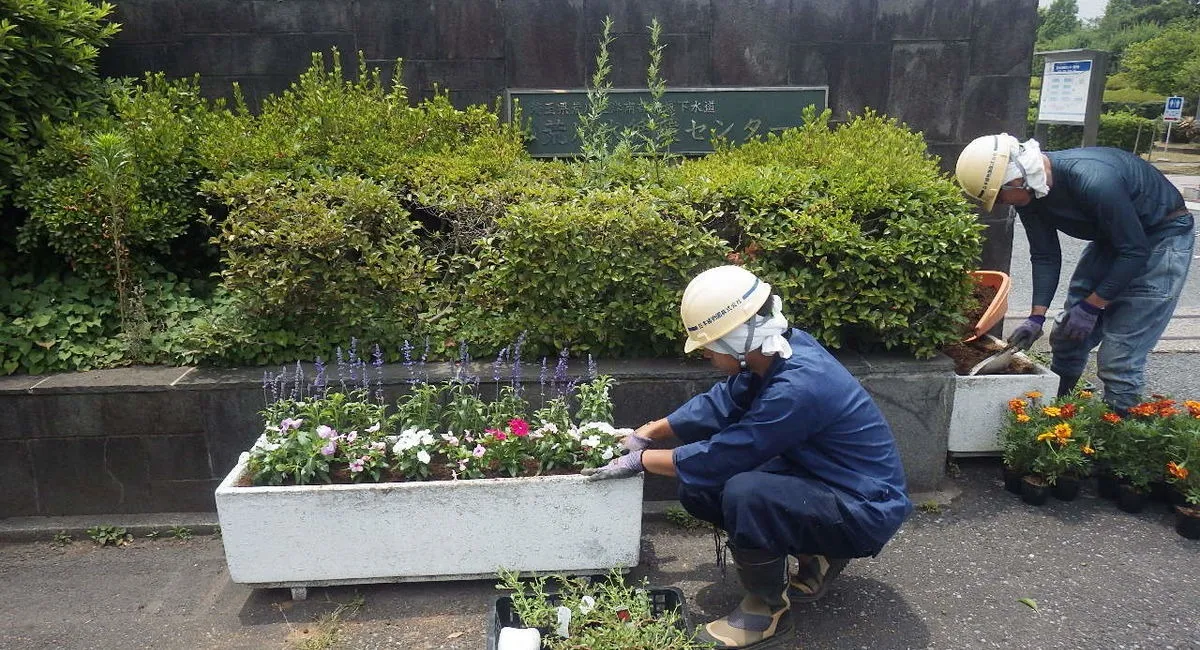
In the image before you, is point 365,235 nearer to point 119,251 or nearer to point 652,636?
point 119,251

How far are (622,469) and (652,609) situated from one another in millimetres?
529

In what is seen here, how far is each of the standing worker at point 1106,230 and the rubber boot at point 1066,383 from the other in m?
0.28

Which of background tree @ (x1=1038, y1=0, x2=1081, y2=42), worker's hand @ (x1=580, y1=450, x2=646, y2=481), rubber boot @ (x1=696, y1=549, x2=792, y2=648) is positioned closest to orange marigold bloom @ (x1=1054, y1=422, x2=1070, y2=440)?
rubber boot @ (x1=696, y1=549, x2=792, y2=648)

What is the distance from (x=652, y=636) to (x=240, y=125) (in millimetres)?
4035

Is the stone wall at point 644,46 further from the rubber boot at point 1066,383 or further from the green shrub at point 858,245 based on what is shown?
the green shrub at point 858,245

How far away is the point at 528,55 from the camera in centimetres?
584

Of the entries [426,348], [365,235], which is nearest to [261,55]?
[365,235]

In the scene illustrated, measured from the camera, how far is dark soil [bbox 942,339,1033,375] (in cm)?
456

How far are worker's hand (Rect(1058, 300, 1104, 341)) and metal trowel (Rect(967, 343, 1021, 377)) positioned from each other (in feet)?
0.91

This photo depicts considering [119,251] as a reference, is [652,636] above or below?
below

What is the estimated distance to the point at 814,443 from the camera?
9.91 feet

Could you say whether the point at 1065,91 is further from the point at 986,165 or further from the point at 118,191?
the point at 118,191

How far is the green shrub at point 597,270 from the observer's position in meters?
3.94

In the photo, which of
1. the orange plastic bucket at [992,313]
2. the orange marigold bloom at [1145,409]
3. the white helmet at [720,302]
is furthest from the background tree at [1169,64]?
the white helmet at [720,302]
